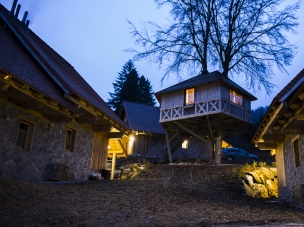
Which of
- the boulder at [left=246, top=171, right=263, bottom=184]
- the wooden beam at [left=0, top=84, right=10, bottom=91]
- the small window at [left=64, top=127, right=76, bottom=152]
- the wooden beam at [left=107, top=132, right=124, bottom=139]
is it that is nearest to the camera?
the wooden beam at [left=0, top=84, right=10, bottom=91]

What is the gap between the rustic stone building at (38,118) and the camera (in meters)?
9.25

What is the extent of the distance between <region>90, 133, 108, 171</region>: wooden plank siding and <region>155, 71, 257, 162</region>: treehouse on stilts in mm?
7202

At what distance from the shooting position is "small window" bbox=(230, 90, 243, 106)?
70.9 feet

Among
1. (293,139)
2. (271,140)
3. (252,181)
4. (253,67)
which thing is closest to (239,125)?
(253,67)

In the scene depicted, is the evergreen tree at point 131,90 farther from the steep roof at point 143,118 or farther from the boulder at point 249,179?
the boulder at point 249,179

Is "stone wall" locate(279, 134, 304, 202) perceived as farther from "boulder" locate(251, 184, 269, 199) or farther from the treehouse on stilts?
the treehouse on stilts

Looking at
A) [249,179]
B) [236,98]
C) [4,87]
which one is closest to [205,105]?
[236,98]

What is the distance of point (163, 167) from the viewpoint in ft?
64.3

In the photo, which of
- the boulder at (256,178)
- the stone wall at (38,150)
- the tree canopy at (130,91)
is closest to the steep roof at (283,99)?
the boulder at (256,178)

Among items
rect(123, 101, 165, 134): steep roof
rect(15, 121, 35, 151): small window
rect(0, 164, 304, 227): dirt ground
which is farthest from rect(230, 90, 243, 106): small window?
rect(15, 121, 35, 151): small window

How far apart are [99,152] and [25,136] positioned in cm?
609

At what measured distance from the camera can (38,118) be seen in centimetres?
1095

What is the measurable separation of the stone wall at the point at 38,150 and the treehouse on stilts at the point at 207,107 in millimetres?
9269

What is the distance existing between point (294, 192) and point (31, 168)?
9.27 meters
